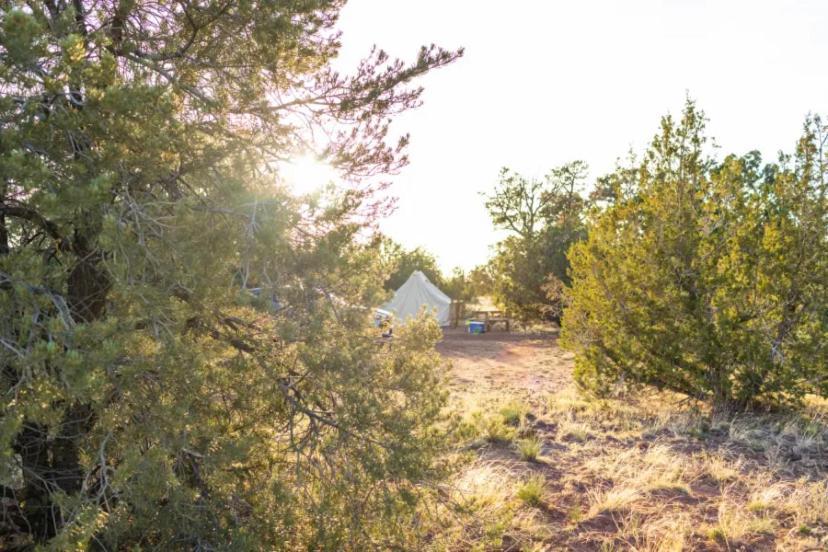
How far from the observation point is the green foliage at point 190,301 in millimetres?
2410

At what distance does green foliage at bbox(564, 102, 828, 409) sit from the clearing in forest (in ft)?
2.10

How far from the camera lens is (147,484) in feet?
8.64

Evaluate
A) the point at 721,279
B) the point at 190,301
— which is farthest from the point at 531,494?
the point at 721,279

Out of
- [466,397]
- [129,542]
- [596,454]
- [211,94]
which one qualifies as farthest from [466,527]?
[466,397]

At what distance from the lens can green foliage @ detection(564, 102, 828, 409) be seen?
7.20 m

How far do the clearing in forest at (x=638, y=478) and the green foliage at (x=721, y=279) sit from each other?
64cm

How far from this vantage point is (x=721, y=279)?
23.8ft

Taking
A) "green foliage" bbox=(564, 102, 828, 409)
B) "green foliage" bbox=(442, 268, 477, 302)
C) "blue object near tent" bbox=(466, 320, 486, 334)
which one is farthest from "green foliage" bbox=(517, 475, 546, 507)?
"green foliage" bbox=(442, 268, 477, 302)

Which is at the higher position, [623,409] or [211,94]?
[211,94]

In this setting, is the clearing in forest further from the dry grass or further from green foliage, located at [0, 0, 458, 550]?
green foliage, located at [0, 0, 458, 550]

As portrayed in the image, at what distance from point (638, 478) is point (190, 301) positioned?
170 inches

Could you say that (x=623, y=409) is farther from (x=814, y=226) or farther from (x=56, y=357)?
(x=56, y=357)

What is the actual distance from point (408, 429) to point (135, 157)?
1.95 metres

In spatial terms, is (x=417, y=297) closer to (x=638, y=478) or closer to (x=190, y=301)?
(x=638, y=478)
